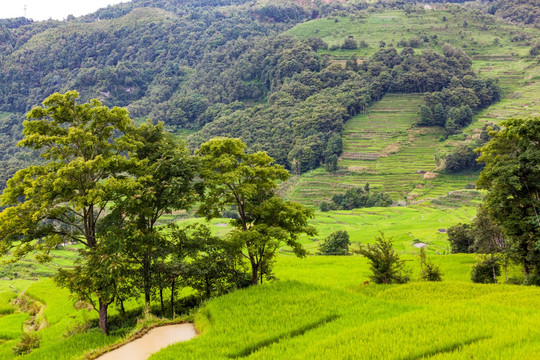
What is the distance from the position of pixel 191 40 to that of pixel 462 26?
129 metres

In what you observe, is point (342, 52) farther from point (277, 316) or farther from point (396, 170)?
point (277, 316)

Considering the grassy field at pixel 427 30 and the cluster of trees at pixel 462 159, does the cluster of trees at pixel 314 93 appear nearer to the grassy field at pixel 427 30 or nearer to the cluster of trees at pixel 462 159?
the grassy field at pixel 427 30

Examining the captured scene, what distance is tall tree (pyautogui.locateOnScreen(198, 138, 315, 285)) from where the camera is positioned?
14180mm

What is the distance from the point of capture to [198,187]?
14.4 m

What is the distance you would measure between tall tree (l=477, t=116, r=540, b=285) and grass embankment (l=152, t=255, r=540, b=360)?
3243 millimetres

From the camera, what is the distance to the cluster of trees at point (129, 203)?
1226 cm

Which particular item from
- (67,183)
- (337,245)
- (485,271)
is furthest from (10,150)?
(485,271)

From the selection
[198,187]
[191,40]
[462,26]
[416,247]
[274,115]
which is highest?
[191,40]

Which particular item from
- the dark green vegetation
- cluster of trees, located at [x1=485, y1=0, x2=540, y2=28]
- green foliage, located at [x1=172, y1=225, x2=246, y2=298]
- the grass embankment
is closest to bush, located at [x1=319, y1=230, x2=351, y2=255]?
the dark green vegetation

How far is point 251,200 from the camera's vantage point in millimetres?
15672

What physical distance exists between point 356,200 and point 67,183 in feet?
220

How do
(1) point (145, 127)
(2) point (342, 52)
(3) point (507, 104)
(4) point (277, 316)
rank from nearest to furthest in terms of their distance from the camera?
(4) point (277, 316) < (1) point (145, 127) < (3) point (507, 104) < (2) point (342, 52)

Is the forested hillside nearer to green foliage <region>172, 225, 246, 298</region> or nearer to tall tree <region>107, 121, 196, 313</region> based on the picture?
green foliage <region>172, 225, 246, 298</region>

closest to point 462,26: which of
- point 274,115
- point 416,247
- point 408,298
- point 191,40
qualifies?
point 274,115
